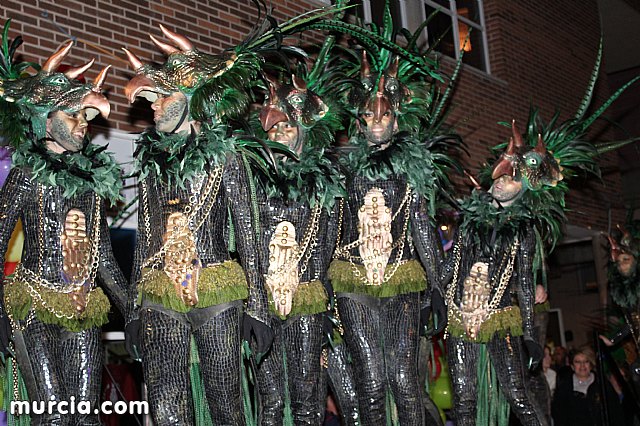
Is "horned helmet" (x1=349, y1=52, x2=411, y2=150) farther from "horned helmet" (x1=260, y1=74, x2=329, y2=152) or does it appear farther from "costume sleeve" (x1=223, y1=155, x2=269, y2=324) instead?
"costume sleeve" (x1=223, y1=155, x2=269, y2=324)

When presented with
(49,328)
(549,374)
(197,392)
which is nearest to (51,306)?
(49,328)

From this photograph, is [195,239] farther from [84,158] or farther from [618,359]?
[618,359]

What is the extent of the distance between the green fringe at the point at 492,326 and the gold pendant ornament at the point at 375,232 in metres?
1.13

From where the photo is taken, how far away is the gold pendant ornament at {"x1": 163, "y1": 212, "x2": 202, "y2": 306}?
4758 mm

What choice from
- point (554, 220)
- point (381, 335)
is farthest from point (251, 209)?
point (554, 220)

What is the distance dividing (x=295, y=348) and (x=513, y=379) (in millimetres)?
2034

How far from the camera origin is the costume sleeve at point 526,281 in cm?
696

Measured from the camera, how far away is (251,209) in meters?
5.12

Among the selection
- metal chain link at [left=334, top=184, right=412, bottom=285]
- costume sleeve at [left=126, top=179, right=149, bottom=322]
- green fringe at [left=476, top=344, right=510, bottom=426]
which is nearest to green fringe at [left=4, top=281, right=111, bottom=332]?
costume sleeve at [left=126, top=179, right=149, bottom=322]

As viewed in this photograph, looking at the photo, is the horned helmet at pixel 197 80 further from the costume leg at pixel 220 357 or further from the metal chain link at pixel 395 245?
the metal chain link at pixel 395 245

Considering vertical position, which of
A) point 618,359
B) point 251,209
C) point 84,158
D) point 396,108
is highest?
point 396,108

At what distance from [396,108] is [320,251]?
4.04 ft

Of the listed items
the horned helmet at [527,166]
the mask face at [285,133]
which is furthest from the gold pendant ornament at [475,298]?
the mask face at [285,133]

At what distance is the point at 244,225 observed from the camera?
5.00 m
